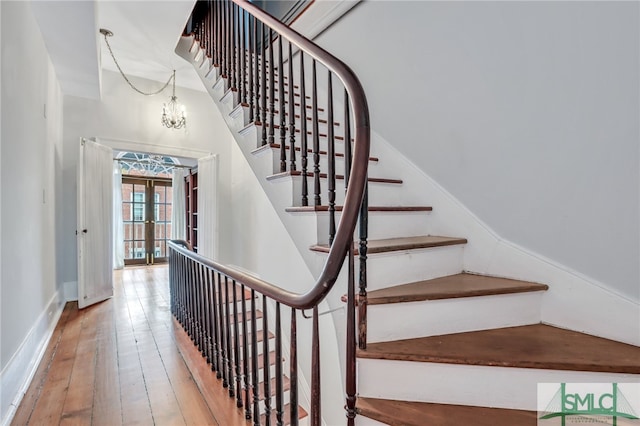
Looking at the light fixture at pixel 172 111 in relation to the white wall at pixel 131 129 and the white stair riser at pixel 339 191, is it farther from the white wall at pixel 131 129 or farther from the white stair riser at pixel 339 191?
the white stair riser at pixel 339 191

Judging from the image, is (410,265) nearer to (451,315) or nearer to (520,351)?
(451,315)

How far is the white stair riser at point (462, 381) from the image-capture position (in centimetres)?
114

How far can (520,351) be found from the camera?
4.01ft

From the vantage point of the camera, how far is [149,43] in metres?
3.69

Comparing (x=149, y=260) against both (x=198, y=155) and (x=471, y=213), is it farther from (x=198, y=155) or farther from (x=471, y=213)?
(x=471, y=213)

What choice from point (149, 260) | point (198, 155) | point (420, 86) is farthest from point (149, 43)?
point (149, 260)

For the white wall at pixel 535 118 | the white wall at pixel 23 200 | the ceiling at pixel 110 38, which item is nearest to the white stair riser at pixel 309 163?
the white wall at pixel 535 118

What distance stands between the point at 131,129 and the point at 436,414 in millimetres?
4896

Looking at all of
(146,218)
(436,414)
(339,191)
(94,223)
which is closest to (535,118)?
(339,191)

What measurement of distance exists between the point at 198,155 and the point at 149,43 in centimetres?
168

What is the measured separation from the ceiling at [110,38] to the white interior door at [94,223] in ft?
2.77

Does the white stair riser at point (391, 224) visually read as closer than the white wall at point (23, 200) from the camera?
Yes

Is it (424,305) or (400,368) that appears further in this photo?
(424,305)

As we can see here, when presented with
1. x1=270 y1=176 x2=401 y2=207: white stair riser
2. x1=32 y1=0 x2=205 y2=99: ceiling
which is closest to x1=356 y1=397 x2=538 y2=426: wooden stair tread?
x1=270 y1=176 x2=401 y2=207: white stair riser
